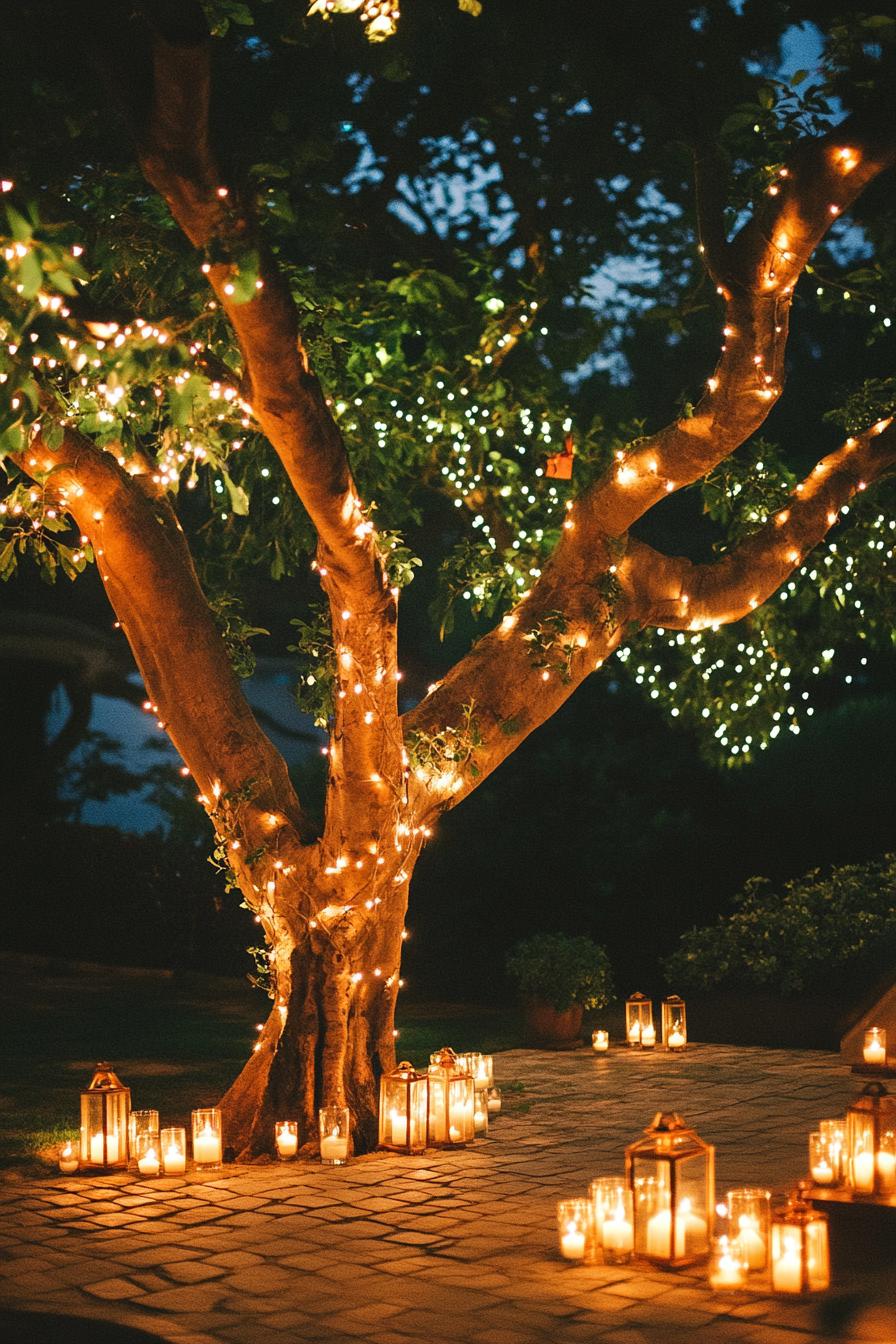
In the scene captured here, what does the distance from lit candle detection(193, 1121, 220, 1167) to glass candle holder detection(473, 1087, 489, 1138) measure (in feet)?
5.00

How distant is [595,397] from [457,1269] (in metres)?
12.7

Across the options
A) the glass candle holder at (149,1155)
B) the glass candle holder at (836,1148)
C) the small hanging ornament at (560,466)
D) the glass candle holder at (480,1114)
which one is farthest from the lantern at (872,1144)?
the small hanging ornament at (560,466)

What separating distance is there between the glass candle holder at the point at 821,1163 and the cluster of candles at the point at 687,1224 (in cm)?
58

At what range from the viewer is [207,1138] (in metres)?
7.68

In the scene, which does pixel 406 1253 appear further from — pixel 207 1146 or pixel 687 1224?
pixel 207 1146

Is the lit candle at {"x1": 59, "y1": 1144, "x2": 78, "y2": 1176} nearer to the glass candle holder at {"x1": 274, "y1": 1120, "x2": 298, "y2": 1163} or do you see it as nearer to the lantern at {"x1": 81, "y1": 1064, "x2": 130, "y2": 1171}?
the lantern at {"x1": 81, "y1": 1064, "x2": 130, "y2": 1171}

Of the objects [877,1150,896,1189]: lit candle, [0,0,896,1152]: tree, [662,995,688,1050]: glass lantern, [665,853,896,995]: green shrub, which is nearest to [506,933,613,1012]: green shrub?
[662,995,688,1050]: glass lantern

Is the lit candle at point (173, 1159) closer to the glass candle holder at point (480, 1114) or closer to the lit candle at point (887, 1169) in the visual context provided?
the glass candle holder at point (480, 1114)

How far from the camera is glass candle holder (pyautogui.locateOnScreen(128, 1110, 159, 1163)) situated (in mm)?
7668

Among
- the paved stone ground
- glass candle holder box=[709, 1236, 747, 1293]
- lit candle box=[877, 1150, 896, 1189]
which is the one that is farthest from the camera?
lit candle box=[877, 1150, 896, 1189]

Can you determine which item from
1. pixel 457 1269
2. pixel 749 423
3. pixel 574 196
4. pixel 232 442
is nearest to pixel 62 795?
pixel 574 196

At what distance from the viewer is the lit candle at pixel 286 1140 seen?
7.97 metres

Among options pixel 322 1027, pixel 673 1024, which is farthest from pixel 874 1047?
pixel 322 1027

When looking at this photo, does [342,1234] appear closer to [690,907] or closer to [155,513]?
[155,513]
